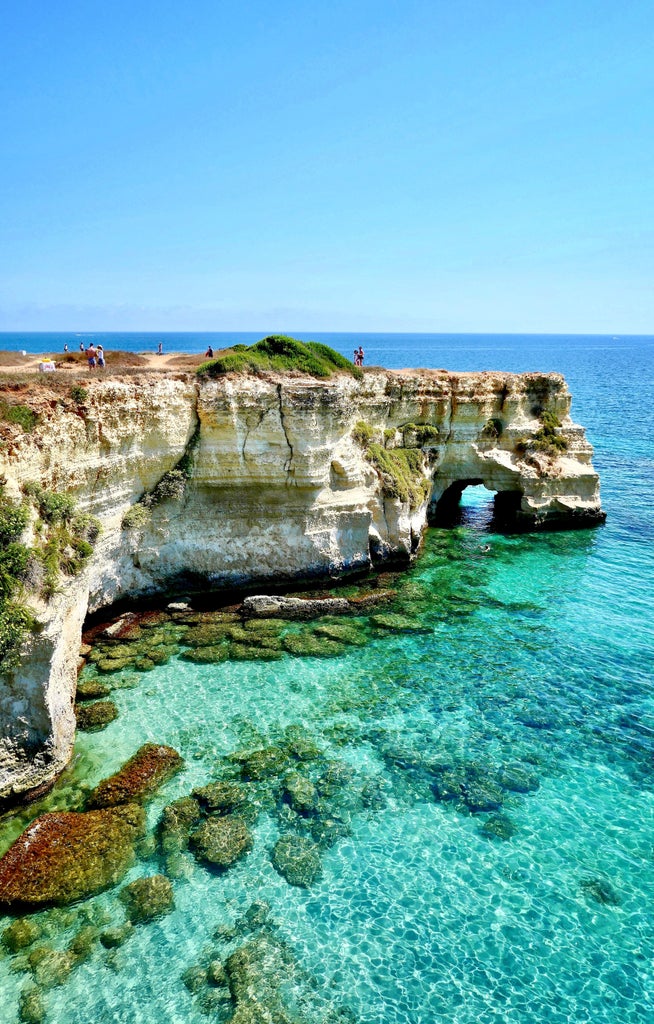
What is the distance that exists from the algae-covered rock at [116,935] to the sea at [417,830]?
128 mm

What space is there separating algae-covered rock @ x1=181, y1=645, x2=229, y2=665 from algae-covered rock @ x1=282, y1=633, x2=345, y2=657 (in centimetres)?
219

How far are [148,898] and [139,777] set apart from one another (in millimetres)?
3223

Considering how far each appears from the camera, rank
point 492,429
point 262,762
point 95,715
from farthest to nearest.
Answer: point 492,429 → point 95,715 → point 262,762

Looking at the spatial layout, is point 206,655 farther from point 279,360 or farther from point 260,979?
point 279,360

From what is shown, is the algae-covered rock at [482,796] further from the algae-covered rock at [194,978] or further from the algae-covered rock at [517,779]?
the algae-covered rock at [194,978]

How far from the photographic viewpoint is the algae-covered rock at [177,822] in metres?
12.5

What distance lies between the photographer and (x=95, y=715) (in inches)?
637

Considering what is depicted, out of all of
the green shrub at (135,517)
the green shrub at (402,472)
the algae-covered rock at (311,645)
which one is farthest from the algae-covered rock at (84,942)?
the green shrub at (402,472)

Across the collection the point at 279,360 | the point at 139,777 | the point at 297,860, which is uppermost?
the point at 279,360

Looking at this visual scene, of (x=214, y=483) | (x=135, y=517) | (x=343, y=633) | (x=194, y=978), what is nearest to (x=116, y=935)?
(x=194, y=978)

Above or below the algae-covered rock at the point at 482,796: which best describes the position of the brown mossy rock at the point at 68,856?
below

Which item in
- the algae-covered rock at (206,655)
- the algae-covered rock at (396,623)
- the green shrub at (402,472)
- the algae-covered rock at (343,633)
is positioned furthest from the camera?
the green shrub at (402,472)

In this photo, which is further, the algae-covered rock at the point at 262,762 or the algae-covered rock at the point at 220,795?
the algae-covered rock at the point at 262,762

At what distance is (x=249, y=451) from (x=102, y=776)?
1276 cm
